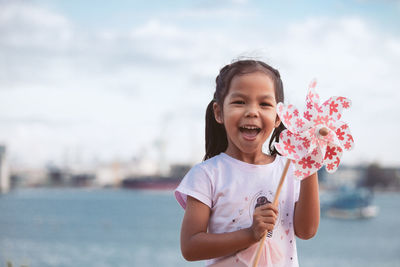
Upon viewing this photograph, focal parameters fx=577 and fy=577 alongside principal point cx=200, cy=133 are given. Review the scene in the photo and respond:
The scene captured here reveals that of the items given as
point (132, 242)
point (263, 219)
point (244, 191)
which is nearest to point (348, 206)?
point (132, 242)

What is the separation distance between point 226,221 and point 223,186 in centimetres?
14

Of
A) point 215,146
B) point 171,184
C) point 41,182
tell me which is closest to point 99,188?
point 41,182

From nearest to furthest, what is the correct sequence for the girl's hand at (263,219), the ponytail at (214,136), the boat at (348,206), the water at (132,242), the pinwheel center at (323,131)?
the girl's hand at (263,219) < the pinwheel center at (323,131) < the ponytail at (214,136) < the water at (132,242) < the boat at (348,206)

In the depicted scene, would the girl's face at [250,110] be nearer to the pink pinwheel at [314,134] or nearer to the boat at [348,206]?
the pink pinwheel at [314,134]

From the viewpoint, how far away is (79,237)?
5306 cm

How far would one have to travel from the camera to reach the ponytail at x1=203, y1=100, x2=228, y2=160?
2.54 m

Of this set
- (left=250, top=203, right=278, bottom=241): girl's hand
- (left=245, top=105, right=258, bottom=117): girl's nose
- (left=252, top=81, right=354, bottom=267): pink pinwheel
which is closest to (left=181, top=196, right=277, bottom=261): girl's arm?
(left=250, top=203, right=278, bottom=241): girl's hand

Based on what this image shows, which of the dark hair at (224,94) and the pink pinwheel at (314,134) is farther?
the dark hair at (224,94)

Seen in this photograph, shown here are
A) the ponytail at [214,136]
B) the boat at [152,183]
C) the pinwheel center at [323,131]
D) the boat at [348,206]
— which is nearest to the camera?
the pinwheel center at [323,131]

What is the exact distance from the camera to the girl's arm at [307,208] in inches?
87.0

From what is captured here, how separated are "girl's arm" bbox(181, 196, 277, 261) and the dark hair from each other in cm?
39

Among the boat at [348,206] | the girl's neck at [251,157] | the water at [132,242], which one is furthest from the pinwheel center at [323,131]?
the boat at [348,206]

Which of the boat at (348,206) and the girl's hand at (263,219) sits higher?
the boat at (348,206)

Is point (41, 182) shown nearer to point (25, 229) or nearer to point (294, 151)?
point (25, 229)
